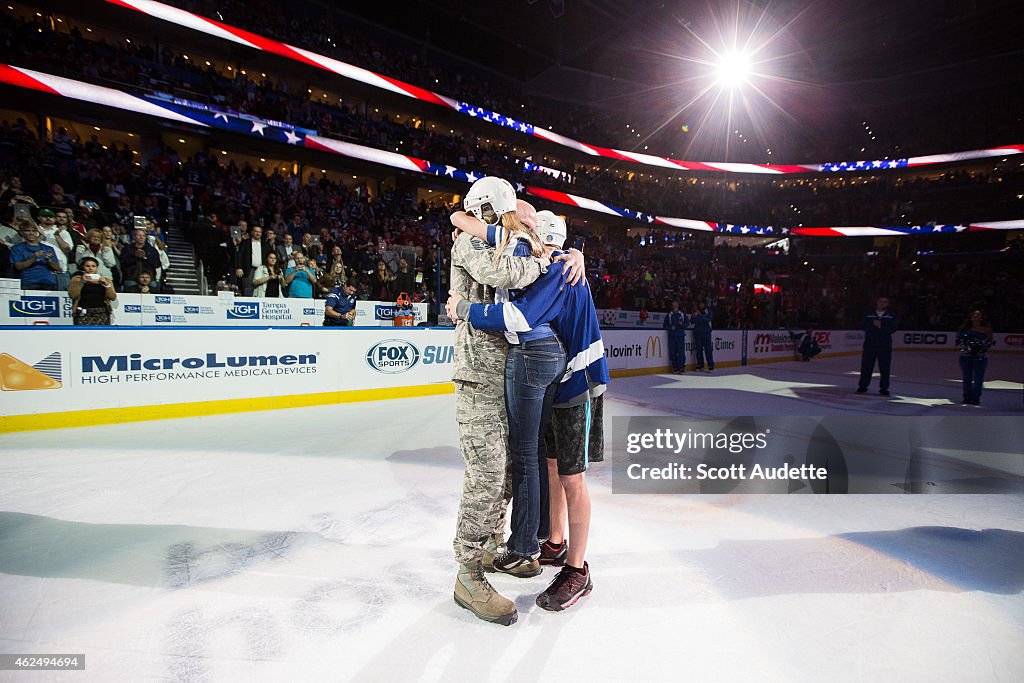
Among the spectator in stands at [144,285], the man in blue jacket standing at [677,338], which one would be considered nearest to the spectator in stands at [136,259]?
the spectator in stands at [144,285]

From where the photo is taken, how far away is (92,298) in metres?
6.37

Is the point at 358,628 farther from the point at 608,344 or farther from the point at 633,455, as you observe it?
the point at 608,344

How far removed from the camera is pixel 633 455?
4750 mm

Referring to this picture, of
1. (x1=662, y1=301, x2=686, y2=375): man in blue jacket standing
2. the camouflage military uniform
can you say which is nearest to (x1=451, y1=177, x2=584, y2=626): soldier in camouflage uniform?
the camouflage military uniform

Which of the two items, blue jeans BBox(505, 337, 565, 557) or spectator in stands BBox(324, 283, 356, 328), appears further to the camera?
spectator in stands BBox(324, 283, 356, 328)

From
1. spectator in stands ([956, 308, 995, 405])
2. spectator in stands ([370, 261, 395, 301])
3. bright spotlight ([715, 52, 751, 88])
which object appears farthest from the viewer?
bright spotlight ([715, 52, 751, 88])

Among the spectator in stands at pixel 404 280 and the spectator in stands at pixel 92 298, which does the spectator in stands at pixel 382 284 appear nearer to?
the spectator in stands at pixel 404 280

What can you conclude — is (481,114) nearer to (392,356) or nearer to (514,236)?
(392,356)

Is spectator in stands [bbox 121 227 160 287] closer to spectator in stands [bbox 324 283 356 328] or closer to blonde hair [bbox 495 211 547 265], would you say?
spectator in stands [bbox 324 283 356 328]

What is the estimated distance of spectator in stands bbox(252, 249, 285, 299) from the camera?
845 centimetres

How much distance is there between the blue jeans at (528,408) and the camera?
6.64 ft

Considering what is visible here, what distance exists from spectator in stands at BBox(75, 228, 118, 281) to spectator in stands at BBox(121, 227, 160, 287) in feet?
0.44

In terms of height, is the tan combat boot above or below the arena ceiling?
below

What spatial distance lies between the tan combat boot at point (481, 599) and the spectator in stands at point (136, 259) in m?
7.89
